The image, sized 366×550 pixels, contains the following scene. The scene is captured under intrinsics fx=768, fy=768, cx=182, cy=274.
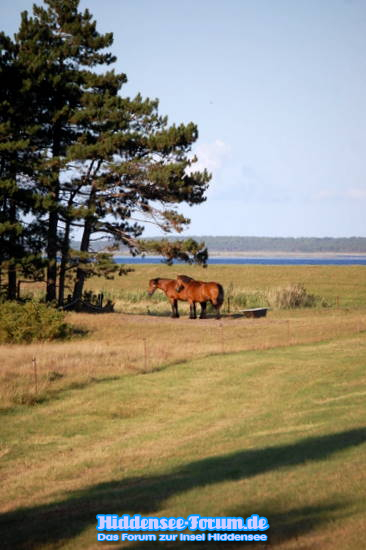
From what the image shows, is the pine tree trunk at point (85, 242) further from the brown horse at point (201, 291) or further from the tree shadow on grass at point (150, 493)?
the tree shadow on grass at point (150, 493)

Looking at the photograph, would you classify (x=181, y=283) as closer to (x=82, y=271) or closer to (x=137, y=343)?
(x=82, y=271)

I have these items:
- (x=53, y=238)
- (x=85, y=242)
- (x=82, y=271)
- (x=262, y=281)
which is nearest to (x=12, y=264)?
(x=53, y=238)

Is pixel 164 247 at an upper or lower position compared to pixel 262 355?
upper

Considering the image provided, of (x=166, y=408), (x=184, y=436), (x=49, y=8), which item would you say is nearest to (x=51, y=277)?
(x=49, y=8)

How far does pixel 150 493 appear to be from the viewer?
36.6 ft

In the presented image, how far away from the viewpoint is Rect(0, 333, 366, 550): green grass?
9.47 meters

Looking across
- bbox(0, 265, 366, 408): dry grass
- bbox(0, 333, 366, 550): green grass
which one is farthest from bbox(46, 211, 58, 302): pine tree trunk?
bbox(0, 333, 366, 550): green grass

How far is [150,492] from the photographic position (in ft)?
36.8

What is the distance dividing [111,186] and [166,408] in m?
22.4

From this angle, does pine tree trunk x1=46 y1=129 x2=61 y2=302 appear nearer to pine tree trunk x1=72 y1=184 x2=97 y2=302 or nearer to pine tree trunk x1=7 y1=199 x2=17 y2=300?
pine tree trunk x1=72 y1=184 x2=97 y2=302

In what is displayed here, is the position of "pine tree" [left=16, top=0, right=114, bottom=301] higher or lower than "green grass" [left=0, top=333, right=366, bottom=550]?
higher

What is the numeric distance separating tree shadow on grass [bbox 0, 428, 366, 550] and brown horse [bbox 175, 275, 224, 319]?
2575cm

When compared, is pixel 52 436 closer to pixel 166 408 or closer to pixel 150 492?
pixel 166 408

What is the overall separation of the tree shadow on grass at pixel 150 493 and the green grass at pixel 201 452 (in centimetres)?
3
